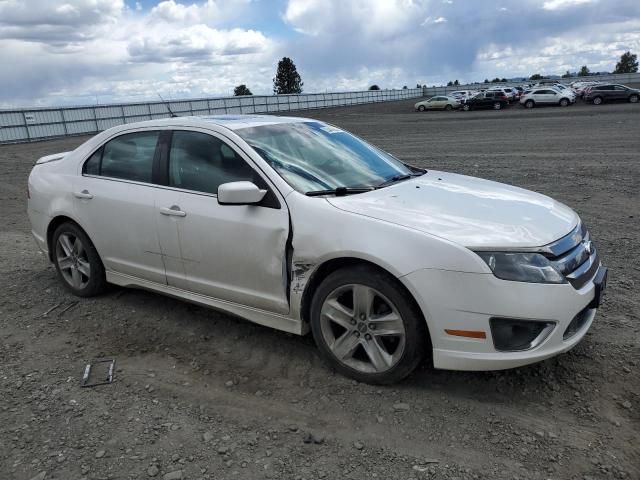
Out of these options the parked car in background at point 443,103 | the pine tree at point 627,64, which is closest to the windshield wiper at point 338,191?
the parked car in background at point 443,103

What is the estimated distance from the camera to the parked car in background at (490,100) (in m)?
43.0

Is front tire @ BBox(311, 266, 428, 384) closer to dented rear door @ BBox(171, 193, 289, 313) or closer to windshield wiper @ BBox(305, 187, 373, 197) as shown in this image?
dented rear door @ BBox(171, 193, 289, 313)

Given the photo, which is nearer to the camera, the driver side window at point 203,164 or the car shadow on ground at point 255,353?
the car shadow on ground at point 255,353

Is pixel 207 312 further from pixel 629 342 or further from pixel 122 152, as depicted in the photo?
pixel 629 342

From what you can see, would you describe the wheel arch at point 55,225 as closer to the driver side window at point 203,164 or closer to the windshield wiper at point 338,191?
the driver side window at point 203,164

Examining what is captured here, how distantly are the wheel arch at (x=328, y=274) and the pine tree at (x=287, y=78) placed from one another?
96929 millimetres

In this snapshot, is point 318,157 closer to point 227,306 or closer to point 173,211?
point 173,211

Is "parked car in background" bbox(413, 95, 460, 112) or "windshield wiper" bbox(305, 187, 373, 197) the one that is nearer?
"windshield wiper" bbox(305, 187, 373, 197)

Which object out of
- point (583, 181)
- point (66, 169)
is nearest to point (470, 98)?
point (583, 181)

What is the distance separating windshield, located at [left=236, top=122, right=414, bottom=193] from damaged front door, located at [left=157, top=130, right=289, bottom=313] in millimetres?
203

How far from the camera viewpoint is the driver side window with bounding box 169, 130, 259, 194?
3.88 m

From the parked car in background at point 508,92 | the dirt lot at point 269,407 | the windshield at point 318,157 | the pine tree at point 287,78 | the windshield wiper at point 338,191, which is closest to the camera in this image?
the dirt lot at point 269,407

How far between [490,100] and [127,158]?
4275cm

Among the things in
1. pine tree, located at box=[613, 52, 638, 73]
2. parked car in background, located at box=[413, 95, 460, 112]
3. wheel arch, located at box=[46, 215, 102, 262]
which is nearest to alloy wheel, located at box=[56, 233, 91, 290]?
wheel arch, located at box=[46, 215, 102, 262]
